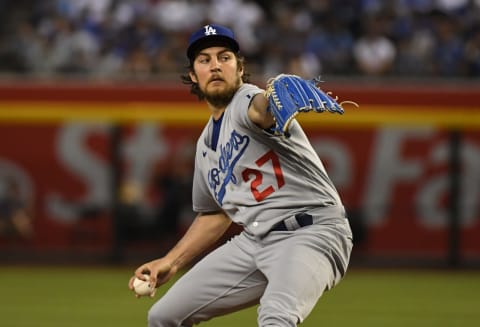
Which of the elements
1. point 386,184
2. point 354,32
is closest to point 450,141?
point 386,184

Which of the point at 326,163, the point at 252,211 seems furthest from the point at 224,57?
the point at 326,163

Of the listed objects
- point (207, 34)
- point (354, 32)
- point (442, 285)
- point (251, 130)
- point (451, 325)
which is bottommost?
point (442, 285)

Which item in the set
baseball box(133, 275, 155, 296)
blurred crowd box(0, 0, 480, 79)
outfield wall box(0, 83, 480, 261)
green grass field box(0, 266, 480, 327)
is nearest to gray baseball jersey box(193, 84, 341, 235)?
baseball box(133, 275, 155, 296)

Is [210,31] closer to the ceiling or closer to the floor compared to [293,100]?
closer to the ceiling

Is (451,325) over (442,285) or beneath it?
over

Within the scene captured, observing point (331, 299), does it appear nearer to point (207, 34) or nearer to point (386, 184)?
point (386, 184)

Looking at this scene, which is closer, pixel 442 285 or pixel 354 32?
pixel 442 285

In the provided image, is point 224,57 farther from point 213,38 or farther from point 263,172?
point 263,172

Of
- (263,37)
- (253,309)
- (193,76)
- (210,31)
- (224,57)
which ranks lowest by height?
(253,309)
